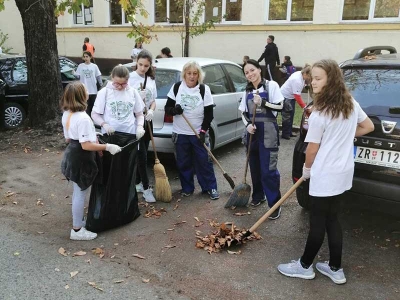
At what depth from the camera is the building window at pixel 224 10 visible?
50.0ft

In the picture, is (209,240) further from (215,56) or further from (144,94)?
(215,56)

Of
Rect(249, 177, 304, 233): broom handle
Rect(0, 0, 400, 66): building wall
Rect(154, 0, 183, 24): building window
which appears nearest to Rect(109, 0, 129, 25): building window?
Rect(0, 0, 400, 66): building wall

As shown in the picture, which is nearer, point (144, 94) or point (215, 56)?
point (144, 94)

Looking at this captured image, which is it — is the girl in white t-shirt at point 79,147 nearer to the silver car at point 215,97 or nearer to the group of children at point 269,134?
the group of children at point 269,134

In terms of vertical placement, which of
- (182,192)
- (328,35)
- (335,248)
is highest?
(328,35)

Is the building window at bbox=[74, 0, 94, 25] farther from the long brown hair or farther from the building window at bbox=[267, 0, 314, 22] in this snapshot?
the long brown hair

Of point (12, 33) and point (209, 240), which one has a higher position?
point (12, 33)

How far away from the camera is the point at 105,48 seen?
18.6 metres

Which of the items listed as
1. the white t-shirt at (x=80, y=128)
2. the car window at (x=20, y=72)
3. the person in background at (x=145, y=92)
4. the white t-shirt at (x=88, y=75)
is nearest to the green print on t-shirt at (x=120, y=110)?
the person in background at (x=145, y=92)

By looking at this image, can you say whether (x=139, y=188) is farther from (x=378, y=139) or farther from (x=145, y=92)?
(x=378, y=139)

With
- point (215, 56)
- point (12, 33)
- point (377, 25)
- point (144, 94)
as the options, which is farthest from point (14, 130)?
point (12, 33)

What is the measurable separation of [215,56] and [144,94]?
1152 cm

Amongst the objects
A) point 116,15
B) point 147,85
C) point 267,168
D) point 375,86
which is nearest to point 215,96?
point 147,85

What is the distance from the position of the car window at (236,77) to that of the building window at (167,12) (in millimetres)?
10172
